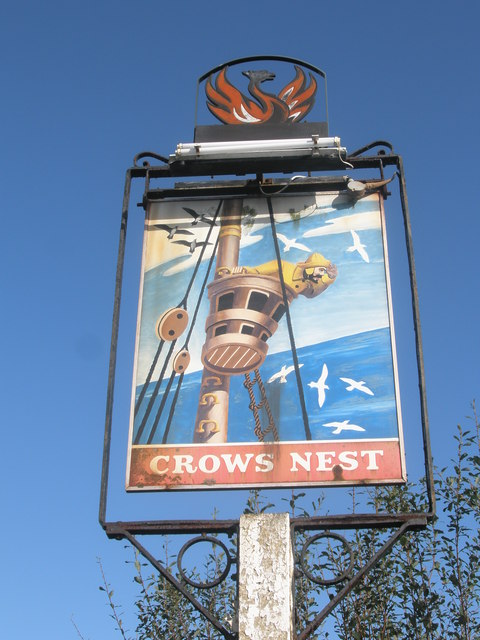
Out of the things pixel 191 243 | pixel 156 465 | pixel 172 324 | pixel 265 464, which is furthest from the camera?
pixel 191 243

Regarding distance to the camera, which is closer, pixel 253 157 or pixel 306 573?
pixel 306 573

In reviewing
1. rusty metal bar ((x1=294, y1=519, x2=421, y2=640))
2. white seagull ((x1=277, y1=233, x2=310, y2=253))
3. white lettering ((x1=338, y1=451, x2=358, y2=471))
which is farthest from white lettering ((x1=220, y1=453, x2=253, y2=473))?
white seagull ((x1=277, y1=233, x2=310, y2=253))

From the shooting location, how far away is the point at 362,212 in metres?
7.27

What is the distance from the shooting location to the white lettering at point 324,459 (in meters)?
5.93

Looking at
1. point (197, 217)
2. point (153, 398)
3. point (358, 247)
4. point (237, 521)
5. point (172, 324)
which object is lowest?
point (237, 521)

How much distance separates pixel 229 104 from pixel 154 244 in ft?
5.48

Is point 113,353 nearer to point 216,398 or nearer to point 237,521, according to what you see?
point 216,398

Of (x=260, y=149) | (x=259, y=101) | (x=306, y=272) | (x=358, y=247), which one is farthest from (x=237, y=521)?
(x=259, y=101)

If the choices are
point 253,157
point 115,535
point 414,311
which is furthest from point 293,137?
point 115,535

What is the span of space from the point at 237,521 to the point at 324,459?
2.47 ft

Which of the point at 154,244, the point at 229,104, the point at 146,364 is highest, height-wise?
the point at 229,104

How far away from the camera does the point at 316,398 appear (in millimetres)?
6277

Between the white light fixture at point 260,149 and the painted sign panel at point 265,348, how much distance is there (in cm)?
38

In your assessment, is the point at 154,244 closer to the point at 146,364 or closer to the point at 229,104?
the point at 146,364
